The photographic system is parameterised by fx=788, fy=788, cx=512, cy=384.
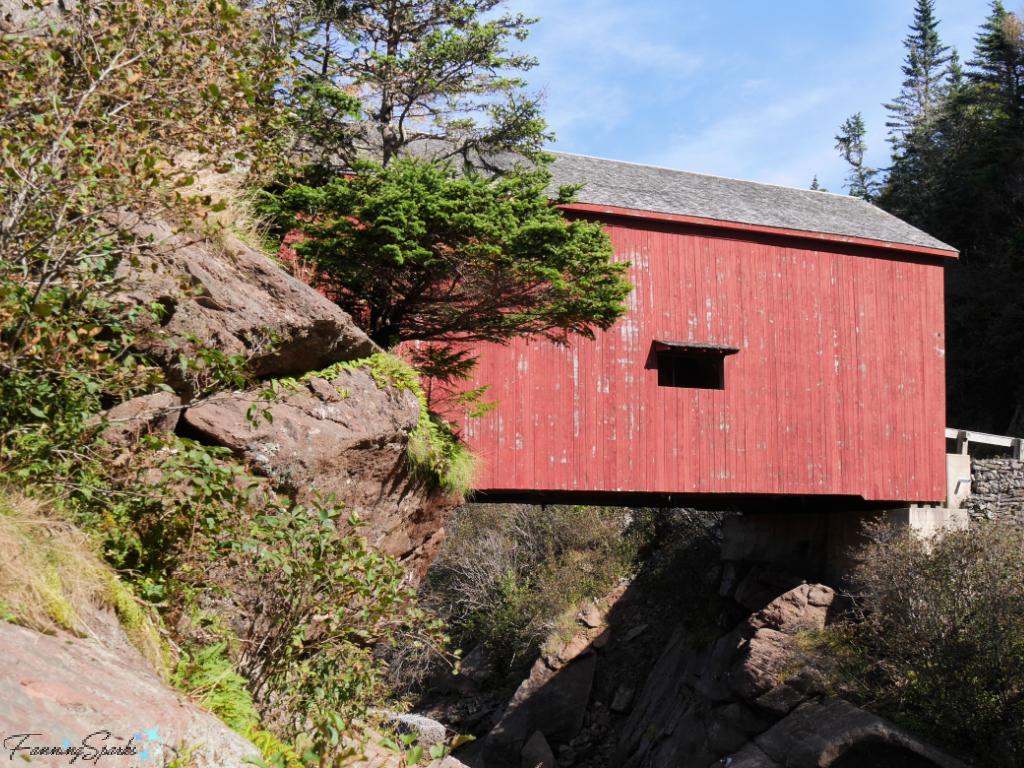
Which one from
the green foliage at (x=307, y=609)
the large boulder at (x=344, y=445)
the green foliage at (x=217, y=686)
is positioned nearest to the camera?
the green foliage at (x=217, y=686)

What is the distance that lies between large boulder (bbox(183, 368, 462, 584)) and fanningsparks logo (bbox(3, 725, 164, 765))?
268 cm

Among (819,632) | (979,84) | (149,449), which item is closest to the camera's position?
(149,449)

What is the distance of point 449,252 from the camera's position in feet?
26.0

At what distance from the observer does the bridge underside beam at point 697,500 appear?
39.2 feet

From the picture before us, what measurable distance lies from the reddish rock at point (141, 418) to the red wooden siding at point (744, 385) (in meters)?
5.58

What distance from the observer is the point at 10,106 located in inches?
166

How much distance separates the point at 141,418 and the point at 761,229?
1035cm

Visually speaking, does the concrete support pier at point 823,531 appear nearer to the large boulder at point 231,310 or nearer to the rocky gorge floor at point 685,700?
the rocky gorge floor at point 685,700

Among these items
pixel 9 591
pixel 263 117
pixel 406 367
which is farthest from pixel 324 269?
pixel 9 591

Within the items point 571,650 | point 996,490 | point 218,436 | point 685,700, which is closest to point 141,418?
point 218,436

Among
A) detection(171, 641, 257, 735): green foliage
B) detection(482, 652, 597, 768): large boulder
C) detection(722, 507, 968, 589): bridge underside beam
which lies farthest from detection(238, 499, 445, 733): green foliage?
detection(482, 652, 597, 768): large boulder

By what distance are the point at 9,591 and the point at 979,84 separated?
32.9m

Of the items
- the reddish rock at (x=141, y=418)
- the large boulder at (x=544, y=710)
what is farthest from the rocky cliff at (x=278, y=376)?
the large boulder at (x=544, y=710)

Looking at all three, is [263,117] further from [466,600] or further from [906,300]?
[466,600]
